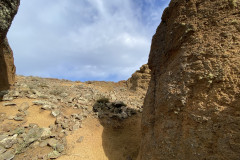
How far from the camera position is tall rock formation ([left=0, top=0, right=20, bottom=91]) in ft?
15.0

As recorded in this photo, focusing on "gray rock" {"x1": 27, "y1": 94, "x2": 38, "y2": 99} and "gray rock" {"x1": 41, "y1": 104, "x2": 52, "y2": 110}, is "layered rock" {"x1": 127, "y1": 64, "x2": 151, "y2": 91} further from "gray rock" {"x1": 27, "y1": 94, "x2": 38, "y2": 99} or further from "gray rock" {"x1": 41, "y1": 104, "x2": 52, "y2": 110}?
"gray rock" {"x1": 27, "y1": 94, "x2": 38, "y2": 99}

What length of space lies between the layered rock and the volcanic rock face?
8923 millimetres

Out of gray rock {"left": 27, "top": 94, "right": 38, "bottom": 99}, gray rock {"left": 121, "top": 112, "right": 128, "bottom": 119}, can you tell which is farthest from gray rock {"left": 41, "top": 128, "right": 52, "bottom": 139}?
gray rock {"left": 121, "top": 112, "right": 128, "bottom": 119}

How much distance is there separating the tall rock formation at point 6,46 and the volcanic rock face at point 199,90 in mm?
5593

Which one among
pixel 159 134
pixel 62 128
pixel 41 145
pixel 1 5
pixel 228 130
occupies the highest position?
pixel 1 5

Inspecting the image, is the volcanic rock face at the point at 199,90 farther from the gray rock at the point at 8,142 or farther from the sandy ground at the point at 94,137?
the gray rock at the point at 8,142

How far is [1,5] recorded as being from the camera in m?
4.45

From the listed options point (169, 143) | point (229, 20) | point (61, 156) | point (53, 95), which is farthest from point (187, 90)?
point (53, 95)

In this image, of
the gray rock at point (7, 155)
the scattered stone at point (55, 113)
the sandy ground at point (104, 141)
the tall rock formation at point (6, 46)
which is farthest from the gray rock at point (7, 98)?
the sandy ground at point (104, 141)

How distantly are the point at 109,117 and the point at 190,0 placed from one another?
19.8 ft

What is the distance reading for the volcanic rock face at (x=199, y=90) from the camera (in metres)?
2.16

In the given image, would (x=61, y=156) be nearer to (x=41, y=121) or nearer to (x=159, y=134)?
(x=41, y=121)

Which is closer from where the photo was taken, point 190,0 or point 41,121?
point 190,0

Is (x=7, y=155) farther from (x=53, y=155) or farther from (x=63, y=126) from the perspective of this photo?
(x=63, y=126)
